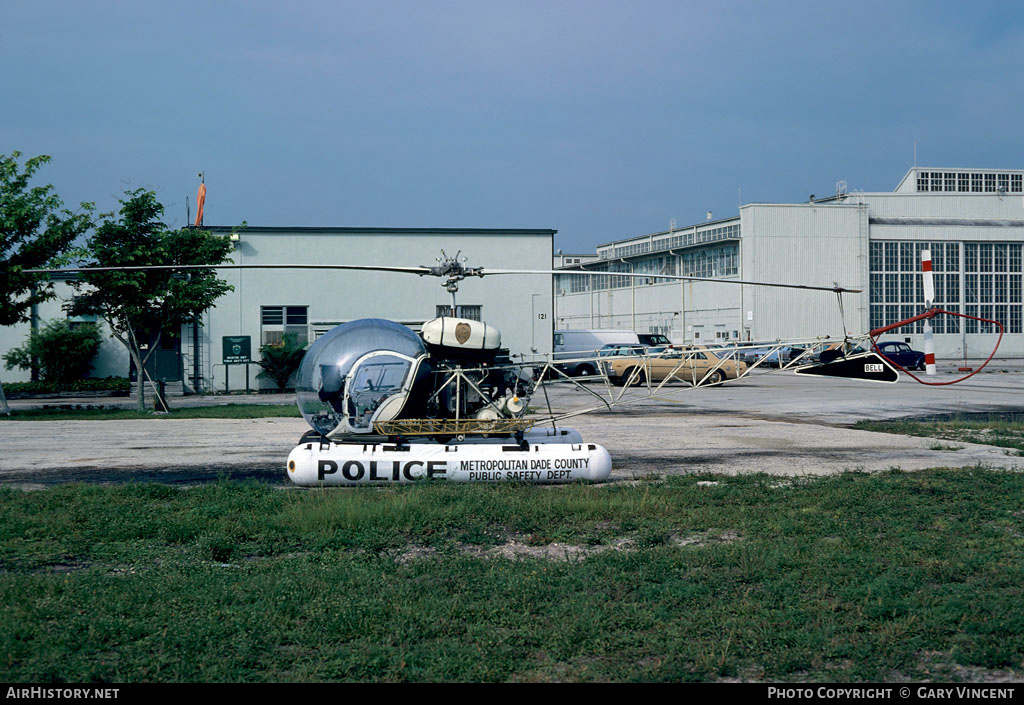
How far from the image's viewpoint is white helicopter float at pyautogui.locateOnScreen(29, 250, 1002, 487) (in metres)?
10.7

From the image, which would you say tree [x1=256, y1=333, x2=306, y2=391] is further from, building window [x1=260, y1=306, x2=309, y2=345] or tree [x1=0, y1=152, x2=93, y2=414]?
tree [x1=0, y1=152, x2=93, y2=414]

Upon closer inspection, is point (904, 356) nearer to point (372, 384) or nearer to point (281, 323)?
point (281, 323)

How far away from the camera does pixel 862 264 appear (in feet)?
194

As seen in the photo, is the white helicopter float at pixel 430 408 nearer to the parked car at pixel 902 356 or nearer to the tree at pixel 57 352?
the tree at pixel 57 352

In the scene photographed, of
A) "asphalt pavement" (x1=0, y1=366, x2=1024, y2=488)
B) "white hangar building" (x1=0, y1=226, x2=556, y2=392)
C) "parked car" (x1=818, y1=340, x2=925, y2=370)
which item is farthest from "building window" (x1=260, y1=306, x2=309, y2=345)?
"parked car" (x1=818, y1=340, x2=925, y2=370)

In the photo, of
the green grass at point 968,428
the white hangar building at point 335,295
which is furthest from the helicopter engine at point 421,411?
the white hangar building at point 335,295

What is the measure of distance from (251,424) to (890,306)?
51747 millimetres

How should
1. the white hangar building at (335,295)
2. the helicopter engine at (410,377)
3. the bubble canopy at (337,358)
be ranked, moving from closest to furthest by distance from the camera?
the helicopter engine at (410,377), the bubble canopy at (337,358), the white hangar building at (335,295)

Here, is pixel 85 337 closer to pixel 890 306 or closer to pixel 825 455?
pixel 825 455

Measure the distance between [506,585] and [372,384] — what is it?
5768 millimetres

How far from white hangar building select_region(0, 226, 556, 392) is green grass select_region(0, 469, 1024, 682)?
87.2ft

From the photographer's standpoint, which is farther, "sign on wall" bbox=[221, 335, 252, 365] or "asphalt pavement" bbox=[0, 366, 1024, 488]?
"sign on wall" bbox=[221, 335, 252, 365]

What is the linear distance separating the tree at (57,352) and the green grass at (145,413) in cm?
1067

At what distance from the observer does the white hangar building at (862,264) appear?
56.9m
